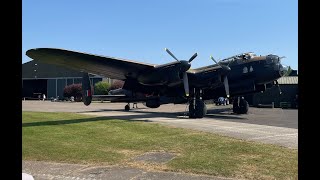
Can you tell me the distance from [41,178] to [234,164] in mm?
4156

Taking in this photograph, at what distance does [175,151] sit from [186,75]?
12.2 m

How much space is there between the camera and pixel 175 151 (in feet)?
30.1

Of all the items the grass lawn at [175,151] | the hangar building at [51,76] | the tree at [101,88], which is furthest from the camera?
the hangar building at [51,76]

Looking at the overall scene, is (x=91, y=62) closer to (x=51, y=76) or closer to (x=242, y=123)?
(x=242, y=123)

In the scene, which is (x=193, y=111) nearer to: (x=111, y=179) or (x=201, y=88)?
(x=201, y=88)

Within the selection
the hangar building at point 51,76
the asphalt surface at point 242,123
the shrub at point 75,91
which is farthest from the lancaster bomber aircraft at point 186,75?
the hangar building at point 51,76

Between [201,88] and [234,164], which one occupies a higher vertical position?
[201,88]

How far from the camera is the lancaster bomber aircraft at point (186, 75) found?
65.4 feet

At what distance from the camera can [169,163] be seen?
7.67 metres

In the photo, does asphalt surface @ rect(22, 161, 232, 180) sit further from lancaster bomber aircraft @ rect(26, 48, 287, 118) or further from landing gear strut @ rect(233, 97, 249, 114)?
landing gear strut @ rect(233, 97, 249, 114)

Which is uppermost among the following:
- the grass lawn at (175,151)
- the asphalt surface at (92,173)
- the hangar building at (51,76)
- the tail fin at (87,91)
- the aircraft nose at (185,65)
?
the hangar building at (51,76)

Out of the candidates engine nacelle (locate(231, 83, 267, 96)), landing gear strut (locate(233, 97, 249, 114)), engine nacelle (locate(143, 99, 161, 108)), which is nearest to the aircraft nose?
engine nacelle (locate(231, 83, 267, 96))

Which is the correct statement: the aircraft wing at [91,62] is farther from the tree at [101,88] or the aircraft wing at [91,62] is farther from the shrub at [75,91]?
the shrub at [75,91]
